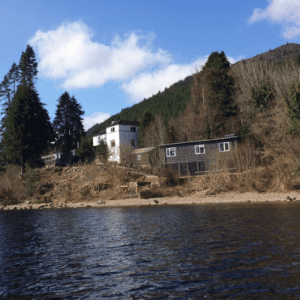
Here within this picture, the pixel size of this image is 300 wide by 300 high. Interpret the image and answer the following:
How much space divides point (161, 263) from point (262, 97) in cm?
4442

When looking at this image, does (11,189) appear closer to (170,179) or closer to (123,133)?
(170,179)

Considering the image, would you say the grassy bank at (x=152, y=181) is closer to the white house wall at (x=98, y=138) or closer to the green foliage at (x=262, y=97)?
the green foliage at (x=262, y=97)

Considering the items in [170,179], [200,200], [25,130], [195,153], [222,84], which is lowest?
[200,200]

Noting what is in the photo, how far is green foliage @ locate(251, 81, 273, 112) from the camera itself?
1972 inches

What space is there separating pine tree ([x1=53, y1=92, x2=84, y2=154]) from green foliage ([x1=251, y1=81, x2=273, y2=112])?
52527mm

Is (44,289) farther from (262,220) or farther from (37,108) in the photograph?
(37,108)

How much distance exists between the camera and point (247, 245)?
46.0 feet

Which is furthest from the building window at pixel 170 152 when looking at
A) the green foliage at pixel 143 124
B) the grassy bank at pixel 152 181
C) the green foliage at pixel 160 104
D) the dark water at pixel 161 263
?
the green foliage at pixel 160 104

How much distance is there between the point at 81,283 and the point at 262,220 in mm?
14883

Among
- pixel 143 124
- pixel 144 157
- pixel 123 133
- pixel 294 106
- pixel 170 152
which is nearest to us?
pixel 294 106

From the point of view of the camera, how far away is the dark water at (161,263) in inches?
356

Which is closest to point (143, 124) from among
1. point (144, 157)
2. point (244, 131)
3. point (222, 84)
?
point (144, 157)

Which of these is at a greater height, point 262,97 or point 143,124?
point 143,124

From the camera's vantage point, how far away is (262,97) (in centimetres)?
5041
